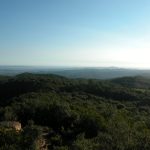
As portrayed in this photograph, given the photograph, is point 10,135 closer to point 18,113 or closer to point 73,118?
point 73,118

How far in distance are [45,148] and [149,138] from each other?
7015 mm

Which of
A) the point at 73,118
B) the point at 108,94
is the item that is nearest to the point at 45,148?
the point at 73,118

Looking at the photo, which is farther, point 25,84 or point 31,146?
point 25,84

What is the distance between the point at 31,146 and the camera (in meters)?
18.3

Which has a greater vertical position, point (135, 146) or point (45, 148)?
point (135, 146)

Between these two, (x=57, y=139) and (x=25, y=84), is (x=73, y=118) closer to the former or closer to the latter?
(x=57, y=139)

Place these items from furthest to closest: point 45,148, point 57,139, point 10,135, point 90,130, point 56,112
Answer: point 56,112 < point 90,130 < point 57,139 < point 45,148 < point 10,135

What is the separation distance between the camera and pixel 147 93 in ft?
246

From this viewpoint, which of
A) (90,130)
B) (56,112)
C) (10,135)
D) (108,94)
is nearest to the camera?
(10,135)

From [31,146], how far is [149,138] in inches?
253

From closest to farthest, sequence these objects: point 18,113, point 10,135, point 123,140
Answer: point 123,140 → point 10,135 → point 18,113

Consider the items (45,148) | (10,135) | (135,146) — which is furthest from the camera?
(45,148)

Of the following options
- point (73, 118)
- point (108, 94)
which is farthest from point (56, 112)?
point (108, 94)

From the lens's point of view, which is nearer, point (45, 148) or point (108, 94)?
point (45, 148)
